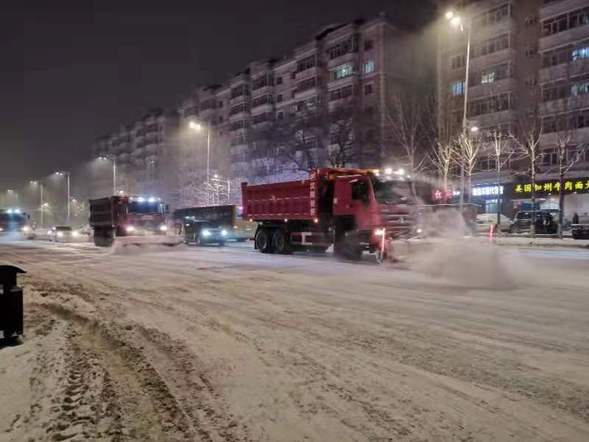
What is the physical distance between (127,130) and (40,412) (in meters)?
129

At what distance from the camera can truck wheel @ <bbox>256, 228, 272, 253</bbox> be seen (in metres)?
21.6

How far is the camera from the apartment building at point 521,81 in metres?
42.8

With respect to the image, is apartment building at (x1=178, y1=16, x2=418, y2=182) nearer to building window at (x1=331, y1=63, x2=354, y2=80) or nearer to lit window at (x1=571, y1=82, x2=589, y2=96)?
building window at (x1=331, y1=63, x2=354, y2=80)

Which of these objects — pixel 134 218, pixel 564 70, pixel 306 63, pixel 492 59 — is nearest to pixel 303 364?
pixel 134 218

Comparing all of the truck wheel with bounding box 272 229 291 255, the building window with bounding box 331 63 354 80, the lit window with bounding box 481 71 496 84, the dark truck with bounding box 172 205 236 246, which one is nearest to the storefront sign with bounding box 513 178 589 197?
the lit window with bounding box 481 71 496 84

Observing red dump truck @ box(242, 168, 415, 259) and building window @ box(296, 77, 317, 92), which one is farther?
building window @ box(296, 77, 317, 92)

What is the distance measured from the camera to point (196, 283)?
37.9 feet

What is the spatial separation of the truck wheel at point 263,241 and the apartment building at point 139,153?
7626 cm

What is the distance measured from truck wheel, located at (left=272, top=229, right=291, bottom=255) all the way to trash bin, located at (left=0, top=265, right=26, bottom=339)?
14.4m

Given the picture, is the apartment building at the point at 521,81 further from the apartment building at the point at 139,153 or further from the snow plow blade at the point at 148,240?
the apartment building at the point at 139,153

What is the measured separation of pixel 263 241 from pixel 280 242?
135 cm

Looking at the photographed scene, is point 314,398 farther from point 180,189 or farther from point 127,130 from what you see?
point 127,130

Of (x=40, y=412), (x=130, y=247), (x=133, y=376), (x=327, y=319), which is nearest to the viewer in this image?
(x=40, y=412)

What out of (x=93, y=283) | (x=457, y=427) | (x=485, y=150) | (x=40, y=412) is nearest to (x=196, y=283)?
(x=93, y=283)
